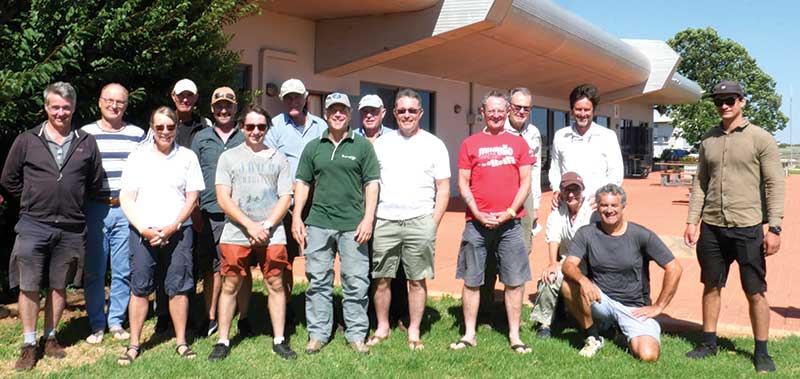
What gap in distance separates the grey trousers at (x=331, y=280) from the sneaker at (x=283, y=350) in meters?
0.20

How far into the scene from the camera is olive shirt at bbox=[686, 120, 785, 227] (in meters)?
4.41

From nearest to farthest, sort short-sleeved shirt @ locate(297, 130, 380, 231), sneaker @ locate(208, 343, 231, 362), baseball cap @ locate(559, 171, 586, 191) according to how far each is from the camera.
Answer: sneaker @ locate(208, 343, 231, 362) < short-sleeved shirt @ locate(297, 130, 380, 231) < baseball cap @ locate(559, 171, 586, 191)

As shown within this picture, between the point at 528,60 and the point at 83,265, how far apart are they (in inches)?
478

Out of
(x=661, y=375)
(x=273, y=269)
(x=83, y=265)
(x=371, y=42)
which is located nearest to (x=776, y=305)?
(x=661, y=375)

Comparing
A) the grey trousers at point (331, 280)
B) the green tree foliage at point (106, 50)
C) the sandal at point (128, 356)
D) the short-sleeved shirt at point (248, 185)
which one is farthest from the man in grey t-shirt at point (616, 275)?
the green tree foliage at point (106, 50)

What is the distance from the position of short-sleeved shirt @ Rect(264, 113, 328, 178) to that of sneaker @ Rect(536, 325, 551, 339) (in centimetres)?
223

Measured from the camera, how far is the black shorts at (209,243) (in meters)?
4.89

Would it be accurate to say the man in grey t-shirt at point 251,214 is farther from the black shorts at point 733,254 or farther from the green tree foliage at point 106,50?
the black shorts at point 733,254

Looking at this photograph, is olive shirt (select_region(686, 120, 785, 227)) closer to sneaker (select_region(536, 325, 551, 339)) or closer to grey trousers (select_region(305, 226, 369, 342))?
sneaker (select_region(536, 325, 551, 339))

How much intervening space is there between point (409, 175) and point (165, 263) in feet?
5.82

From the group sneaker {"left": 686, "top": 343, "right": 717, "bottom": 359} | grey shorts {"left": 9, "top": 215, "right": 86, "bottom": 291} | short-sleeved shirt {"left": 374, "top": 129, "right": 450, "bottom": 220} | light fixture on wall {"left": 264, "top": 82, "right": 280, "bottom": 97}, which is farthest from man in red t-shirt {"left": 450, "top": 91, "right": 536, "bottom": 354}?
light fixture on wall {"left": 264, "top": 82, "right": 280, "bottom": 97}

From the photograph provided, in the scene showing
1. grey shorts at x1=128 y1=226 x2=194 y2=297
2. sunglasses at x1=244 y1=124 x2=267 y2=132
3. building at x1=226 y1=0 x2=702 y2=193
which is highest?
building at x1=226 y1=0 x2=702 y2=193

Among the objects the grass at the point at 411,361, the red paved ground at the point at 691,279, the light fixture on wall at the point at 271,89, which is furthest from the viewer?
the light fixture on wall at the point at 271,89

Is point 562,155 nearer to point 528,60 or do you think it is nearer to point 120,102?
point 120,102
